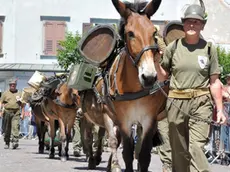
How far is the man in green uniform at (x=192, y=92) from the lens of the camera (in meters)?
7.85

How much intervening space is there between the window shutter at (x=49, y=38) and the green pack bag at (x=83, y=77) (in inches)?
1557

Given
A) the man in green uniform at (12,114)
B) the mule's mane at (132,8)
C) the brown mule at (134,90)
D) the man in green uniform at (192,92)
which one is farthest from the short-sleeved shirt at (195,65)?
the man in green uniform at (12,114)

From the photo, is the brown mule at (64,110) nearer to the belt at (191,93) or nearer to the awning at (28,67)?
the belt at (191,93)

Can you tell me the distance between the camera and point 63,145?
17.7 m

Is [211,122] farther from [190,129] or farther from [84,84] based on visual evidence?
[84,84]

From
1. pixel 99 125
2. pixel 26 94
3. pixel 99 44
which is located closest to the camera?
pixel 99 44

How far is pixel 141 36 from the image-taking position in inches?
350

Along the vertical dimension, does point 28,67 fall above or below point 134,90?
above

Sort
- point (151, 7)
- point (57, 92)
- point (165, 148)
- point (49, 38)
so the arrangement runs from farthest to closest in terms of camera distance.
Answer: point (49, 38), point (57, 92), point (165, 148), point (151, 7)

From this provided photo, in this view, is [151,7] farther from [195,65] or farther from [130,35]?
[195,65]

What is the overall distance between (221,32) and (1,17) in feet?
57.1

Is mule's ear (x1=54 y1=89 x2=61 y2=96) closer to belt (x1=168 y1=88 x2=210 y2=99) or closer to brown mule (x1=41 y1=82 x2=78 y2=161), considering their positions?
brown mule (x1=41 y1=82 x2=78 y2=161)

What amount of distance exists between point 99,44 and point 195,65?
10.7ft

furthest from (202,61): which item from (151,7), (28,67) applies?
(28,67)
